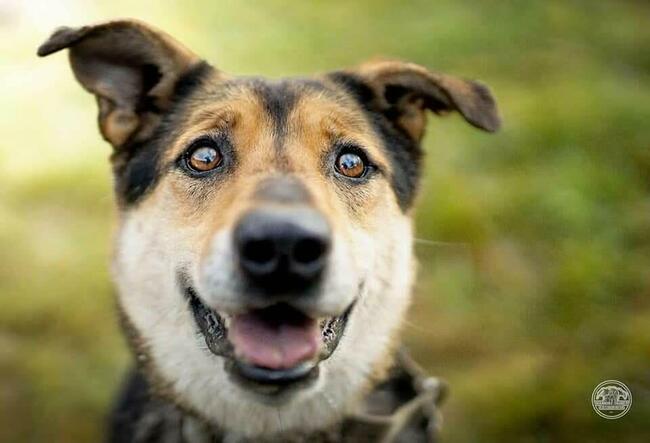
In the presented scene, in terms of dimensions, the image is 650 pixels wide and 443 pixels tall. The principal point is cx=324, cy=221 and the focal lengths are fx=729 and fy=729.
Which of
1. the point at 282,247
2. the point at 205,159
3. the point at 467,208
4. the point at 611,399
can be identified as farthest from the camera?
the point at 467,208

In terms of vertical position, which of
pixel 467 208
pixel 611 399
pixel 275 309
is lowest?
pixel 611 399

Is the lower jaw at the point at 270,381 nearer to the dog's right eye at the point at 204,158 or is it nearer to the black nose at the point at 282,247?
the black nose at the point at 282,247

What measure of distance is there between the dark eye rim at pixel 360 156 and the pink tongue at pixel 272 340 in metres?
0.73

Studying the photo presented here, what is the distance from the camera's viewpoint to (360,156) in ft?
10.6

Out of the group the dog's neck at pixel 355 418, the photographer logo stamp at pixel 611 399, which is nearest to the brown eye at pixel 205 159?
the dog's neck at pixel 355 418

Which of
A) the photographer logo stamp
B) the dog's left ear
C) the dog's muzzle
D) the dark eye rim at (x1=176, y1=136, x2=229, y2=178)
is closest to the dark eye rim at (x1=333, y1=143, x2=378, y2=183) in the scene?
the dog's left ear

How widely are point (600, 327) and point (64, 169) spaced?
4.67 meters

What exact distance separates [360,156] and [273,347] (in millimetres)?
996

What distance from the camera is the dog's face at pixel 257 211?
260 centimetres

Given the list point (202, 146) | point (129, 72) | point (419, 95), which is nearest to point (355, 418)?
point (202, 146)

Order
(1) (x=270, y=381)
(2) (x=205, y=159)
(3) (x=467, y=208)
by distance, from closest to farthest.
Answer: (1) (x=270, y=381) → (2) (x=205, y=159) → (3) (x=467, y=208)

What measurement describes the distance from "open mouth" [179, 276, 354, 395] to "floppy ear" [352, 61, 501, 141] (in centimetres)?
117

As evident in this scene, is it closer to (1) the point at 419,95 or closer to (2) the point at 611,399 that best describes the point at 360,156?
(1) the point at 419,95

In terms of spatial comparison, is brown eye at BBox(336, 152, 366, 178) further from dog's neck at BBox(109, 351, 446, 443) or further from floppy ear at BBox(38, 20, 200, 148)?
dog's neck at BBox(109, 351, 446, 443)
